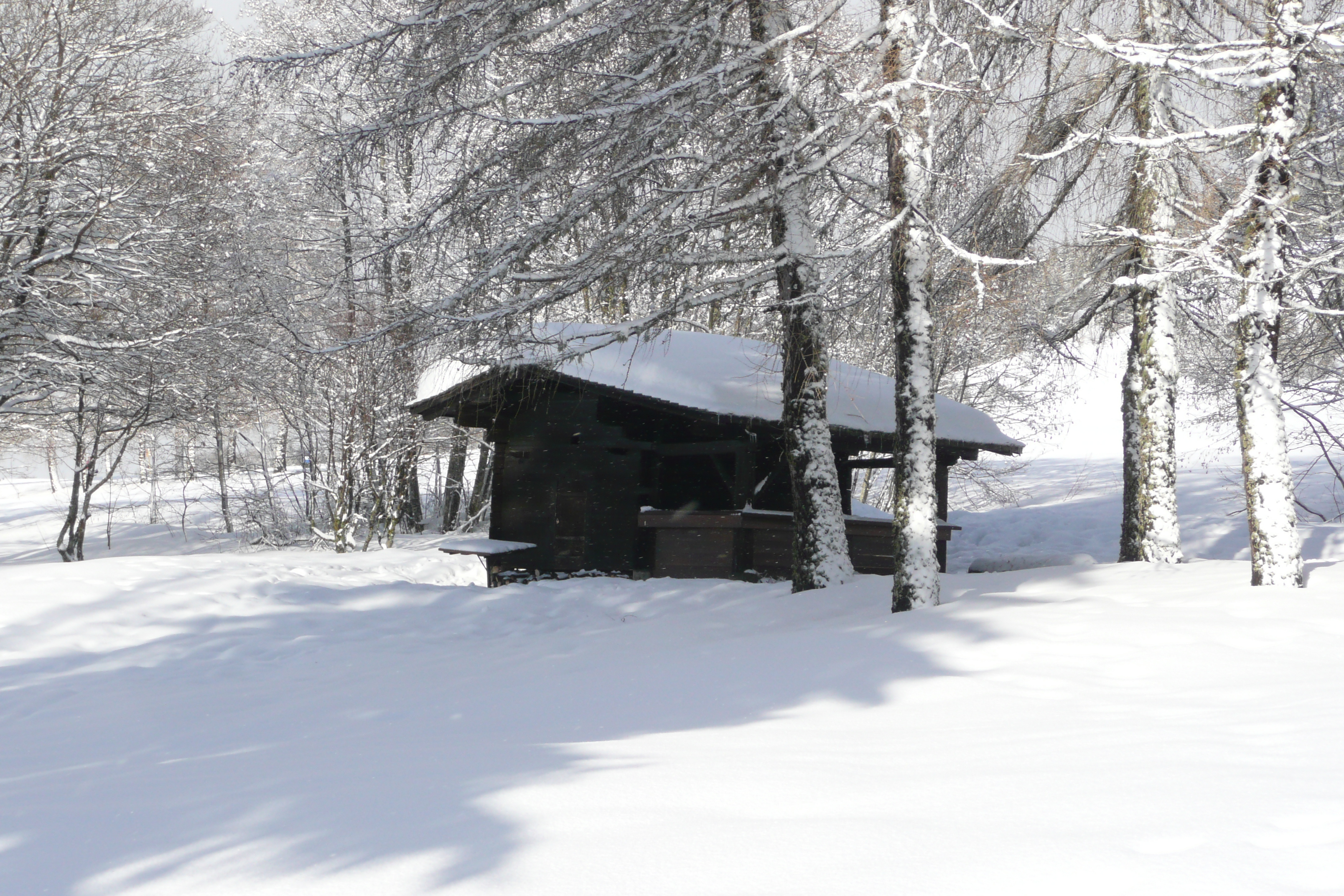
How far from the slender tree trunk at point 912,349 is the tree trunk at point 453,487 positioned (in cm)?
1583

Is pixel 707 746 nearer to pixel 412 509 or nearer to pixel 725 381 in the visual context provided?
pixel 725 381

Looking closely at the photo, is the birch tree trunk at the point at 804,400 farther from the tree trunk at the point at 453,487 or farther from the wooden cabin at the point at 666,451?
the tree trunk at the point at 453,487

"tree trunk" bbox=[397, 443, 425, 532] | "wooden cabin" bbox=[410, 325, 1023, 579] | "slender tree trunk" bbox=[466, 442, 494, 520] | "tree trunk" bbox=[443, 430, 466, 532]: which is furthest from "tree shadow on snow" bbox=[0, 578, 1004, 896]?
"tree trunk" bbox=[443, 430, 466, 532]

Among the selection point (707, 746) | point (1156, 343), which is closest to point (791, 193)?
point (1156, 343)

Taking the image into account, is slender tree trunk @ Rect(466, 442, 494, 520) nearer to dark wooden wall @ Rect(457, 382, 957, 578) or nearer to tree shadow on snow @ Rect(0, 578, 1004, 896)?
dark wooden wall @ Rect(457, 382, 957, 578)

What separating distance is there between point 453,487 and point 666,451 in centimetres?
1086

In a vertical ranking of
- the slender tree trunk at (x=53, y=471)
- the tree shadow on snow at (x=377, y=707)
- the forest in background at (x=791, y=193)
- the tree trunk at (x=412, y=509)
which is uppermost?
the forest in background at (x=791, y=193)

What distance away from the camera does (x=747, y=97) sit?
372 inches

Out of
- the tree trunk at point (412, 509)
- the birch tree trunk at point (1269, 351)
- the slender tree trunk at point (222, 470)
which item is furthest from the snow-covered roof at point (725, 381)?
the slender tree trunk at point (222, 470)

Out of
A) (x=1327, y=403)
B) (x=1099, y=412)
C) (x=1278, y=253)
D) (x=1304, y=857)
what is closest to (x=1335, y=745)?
(x=1304, y=857)

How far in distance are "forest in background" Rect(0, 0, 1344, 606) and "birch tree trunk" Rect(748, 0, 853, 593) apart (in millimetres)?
35

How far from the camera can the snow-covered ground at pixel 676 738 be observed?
2254 mm

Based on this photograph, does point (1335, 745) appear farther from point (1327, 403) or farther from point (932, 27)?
point (1327, 403)

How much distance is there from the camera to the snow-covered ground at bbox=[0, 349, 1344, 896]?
2254mm
